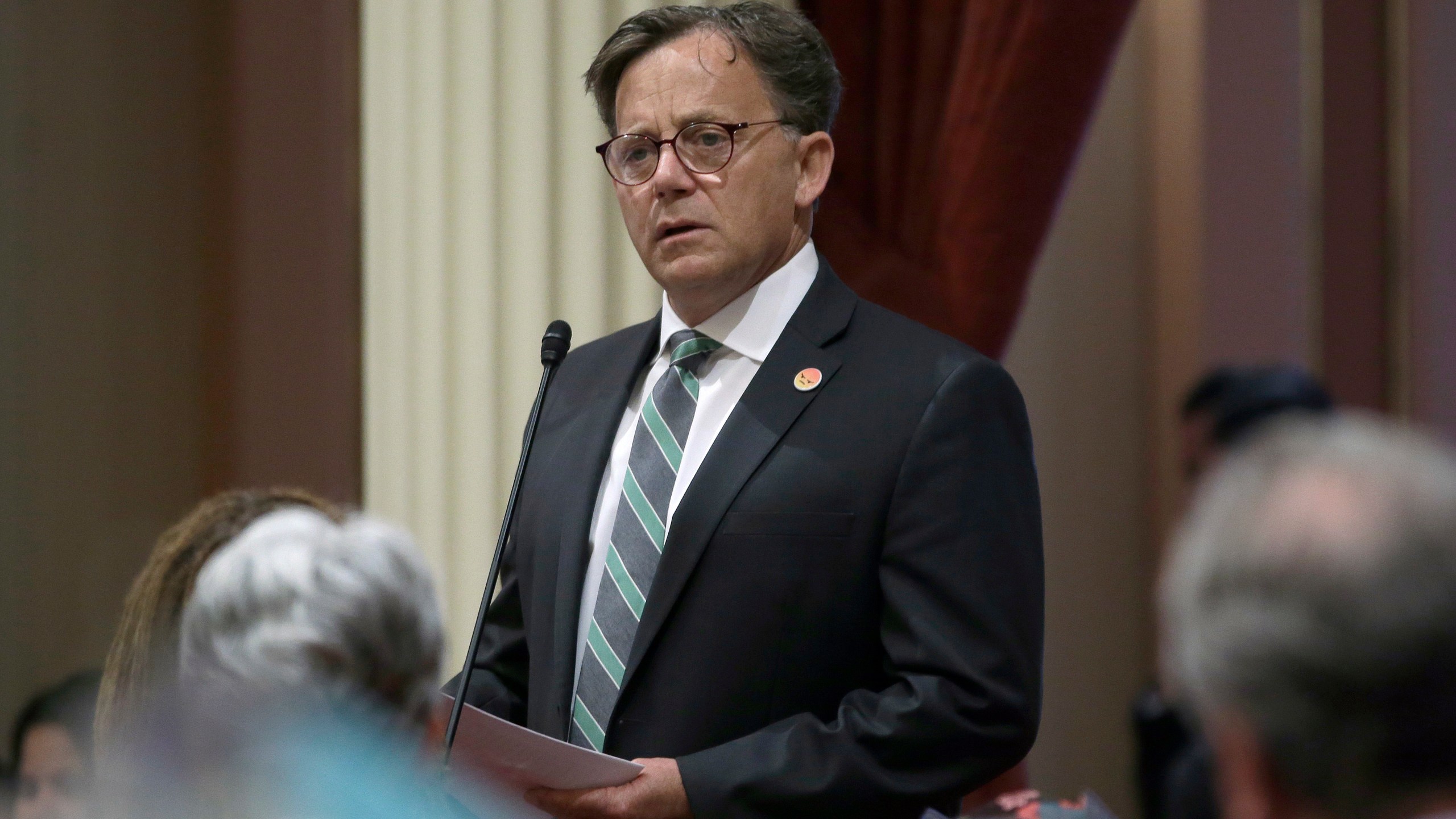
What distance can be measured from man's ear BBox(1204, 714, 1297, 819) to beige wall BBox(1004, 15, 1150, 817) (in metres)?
2.54

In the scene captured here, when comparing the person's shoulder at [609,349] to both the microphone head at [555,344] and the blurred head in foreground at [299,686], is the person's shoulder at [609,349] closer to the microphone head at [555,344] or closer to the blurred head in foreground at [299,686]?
the microphone head at [555,344]

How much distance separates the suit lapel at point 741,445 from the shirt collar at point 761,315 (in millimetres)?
17

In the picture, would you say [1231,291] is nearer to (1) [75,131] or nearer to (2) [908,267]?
(2) [908,267]

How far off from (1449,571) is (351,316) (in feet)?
8.41

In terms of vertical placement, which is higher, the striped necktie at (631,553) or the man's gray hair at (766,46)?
the man's gray hair at (766,46)

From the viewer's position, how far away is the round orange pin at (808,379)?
1760mm

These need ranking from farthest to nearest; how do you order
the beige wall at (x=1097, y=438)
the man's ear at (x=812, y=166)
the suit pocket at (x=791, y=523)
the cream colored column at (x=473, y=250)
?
the beige wall at (x=1097, y=438), the cream colored column at (x=473, y=250), the man's ear at (x=812, y=166), the suit pocket at (x=791, y=523)

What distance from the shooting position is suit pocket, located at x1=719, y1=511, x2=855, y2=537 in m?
1.66

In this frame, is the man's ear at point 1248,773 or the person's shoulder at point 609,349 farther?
the person's shoulder at point 609,349

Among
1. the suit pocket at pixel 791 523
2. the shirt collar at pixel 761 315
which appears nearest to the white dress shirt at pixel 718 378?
the shirt collar at pixel 761 315

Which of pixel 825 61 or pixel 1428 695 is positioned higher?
pixel 825 61

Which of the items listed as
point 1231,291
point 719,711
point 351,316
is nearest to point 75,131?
point 351,316

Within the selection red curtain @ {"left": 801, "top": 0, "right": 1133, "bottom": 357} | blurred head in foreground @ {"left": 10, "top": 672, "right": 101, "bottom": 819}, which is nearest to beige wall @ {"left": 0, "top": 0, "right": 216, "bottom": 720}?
blurred head in foreground @ {"left": 10, "top": 672, "right": 101, "bottom": 819}

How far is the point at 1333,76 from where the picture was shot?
3311mm
